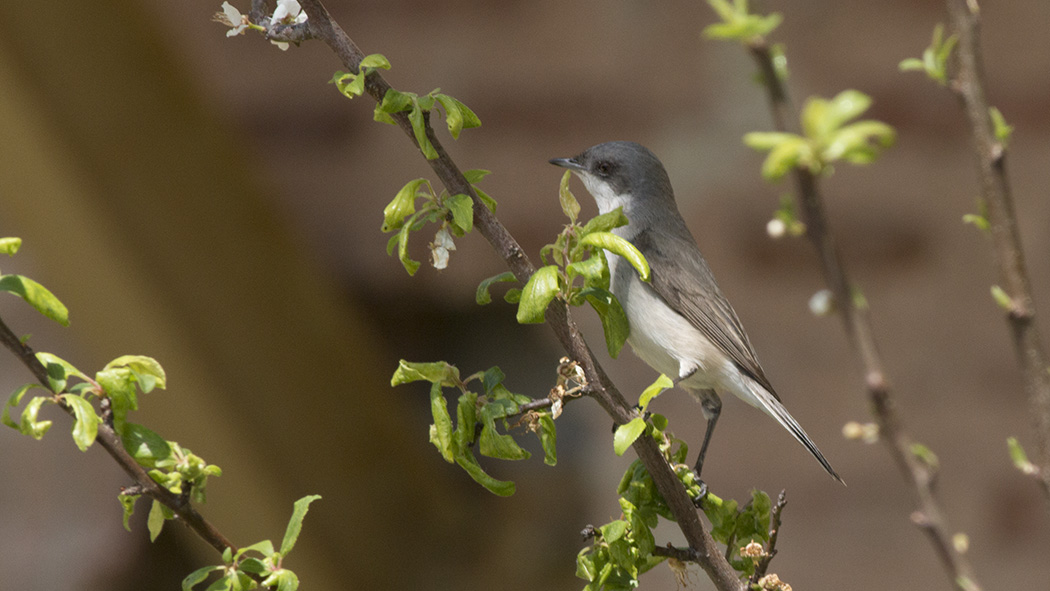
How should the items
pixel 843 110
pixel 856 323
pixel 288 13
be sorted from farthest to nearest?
pixel 856 323
pixel 288 13
pixel 843 110

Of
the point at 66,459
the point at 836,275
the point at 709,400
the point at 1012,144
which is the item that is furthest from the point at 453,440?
the point at 66,459

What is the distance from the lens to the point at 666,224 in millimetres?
1757

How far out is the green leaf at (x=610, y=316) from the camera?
2.28 ft

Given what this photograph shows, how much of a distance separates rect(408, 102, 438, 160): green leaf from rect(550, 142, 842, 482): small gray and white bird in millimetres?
833

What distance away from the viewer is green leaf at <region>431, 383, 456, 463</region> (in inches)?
26.4

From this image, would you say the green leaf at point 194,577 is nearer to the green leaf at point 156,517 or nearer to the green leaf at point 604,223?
the green leaf at point 156,517

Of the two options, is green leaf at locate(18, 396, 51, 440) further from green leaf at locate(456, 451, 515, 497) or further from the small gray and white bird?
the small gray and white bird

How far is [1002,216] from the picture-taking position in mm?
859

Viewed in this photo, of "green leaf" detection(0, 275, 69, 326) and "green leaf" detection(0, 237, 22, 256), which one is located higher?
"green leaf" detection(0, 237, 22, 256)

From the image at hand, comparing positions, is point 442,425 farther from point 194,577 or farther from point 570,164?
point 570,164

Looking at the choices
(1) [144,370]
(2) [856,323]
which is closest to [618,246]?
(2) [856,323]

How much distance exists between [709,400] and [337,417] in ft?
2.37

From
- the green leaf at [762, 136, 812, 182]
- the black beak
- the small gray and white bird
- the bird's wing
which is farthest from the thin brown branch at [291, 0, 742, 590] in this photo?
the black beak

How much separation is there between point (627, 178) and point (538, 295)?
3.63ft
